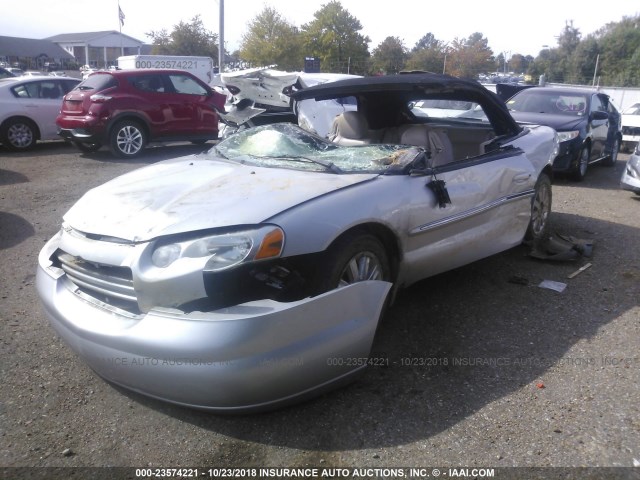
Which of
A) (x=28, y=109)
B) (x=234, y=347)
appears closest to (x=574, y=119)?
(x=234, y=347)

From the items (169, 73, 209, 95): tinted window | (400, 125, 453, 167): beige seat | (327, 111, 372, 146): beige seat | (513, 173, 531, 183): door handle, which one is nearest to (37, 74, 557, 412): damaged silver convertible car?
(400, 125, 453, 167): beige seat

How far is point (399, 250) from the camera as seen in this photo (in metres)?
3.48

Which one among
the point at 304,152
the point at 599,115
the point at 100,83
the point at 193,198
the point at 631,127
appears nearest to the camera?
the point at 193,198

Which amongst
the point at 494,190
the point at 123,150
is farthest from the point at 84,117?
the point at 494,190

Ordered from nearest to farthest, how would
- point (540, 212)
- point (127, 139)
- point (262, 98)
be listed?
point (540, 212)
point (262, 98)
point (127, 139)

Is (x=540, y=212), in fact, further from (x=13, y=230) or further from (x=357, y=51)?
(x=357, y=51)

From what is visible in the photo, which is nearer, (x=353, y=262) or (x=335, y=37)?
(x=353, y=262)

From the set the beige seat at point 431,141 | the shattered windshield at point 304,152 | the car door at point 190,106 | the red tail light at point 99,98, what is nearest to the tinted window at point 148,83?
the car door at point 190,106

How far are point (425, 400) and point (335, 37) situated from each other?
46.3 meters

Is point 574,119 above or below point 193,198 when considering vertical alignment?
above

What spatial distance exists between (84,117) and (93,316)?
8.75m

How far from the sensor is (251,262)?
2635mm

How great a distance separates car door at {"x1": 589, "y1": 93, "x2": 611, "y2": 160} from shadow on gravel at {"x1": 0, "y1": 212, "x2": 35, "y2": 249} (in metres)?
8.99

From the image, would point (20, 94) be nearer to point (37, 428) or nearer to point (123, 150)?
point (123, 150)
